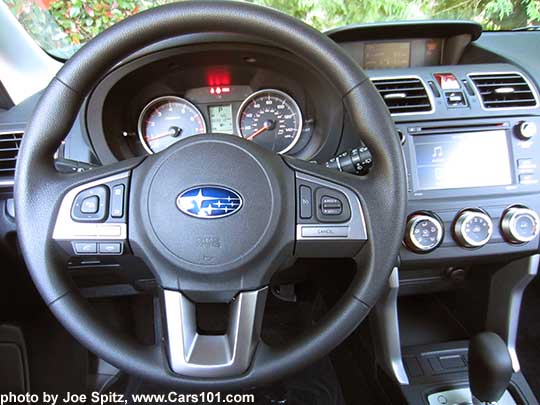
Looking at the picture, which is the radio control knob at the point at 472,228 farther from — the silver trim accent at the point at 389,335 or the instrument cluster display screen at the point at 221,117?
the instrument cluster display screen at the point at 221,117

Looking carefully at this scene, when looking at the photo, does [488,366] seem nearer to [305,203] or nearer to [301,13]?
[305,203]

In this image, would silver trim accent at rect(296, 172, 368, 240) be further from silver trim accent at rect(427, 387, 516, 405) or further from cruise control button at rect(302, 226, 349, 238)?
silver trim accent at rect(427, 387, 516, 405)

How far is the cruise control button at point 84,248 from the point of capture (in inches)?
35.1

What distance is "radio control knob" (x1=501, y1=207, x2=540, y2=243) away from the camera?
1232 millimetres

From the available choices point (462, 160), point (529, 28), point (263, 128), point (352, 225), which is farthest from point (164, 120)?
point (529, 28)

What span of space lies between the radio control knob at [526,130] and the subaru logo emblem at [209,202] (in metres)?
0.83

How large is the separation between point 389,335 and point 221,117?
787 mm

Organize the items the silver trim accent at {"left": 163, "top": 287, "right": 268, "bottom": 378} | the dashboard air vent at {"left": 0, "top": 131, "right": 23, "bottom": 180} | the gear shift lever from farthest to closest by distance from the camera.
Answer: the dashboard air vent at {"left": 0, "top": 131, "right": 23, "bottom": 180}, the gear shift lever, the silver trim accent at {"left": 163, "top": 287, "right": 268, "bottom": 378}

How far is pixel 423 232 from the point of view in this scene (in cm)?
120

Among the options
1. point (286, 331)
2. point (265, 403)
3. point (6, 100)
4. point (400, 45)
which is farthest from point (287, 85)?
point (265, 403)

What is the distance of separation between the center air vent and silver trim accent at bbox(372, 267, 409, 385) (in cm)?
49

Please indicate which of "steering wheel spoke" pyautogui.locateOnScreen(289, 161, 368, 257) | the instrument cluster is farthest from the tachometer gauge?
"steering wheel spoke" pyautogui.locateOnScreen(289, 161, 368, 257)

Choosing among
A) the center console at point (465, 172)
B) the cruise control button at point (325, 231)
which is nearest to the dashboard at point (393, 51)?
the center console at point (465, 172)

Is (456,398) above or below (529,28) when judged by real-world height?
below
